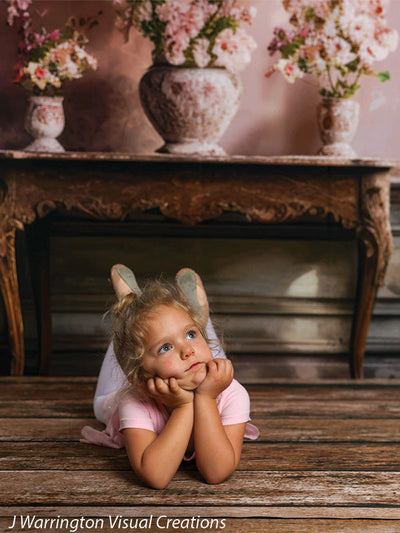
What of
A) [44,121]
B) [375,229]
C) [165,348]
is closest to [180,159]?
[44,121]

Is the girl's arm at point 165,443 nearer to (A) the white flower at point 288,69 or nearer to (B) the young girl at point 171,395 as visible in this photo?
(B) the young girl at point 171,395

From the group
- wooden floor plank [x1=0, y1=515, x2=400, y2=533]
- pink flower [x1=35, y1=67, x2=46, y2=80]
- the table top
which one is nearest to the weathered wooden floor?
wooden floor plank [x1=0, y1=515, x2=400, y2=533]

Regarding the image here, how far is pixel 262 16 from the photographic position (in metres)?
2.50

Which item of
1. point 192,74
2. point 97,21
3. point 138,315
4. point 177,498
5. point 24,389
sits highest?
point 97,21

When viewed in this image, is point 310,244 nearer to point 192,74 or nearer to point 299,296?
point 299,296

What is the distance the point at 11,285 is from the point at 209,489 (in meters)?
1.17

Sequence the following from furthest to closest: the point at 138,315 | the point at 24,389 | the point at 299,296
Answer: the point at 299,296
the point at 24,389
the point at 138,315

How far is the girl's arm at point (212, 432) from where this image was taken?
112 centimetres

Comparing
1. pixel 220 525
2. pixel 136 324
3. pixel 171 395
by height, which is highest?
pixel 136 324

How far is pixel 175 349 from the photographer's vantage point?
1153mm

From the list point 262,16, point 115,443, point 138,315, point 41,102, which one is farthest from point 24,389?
point 262,16

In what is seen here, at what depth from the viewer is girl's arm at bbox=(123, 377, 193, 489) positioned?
1.11 meters

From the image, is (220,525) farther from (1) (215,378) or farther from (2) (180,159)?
(2) (180,159)

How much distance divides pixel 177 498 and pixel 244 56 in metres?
1.50
